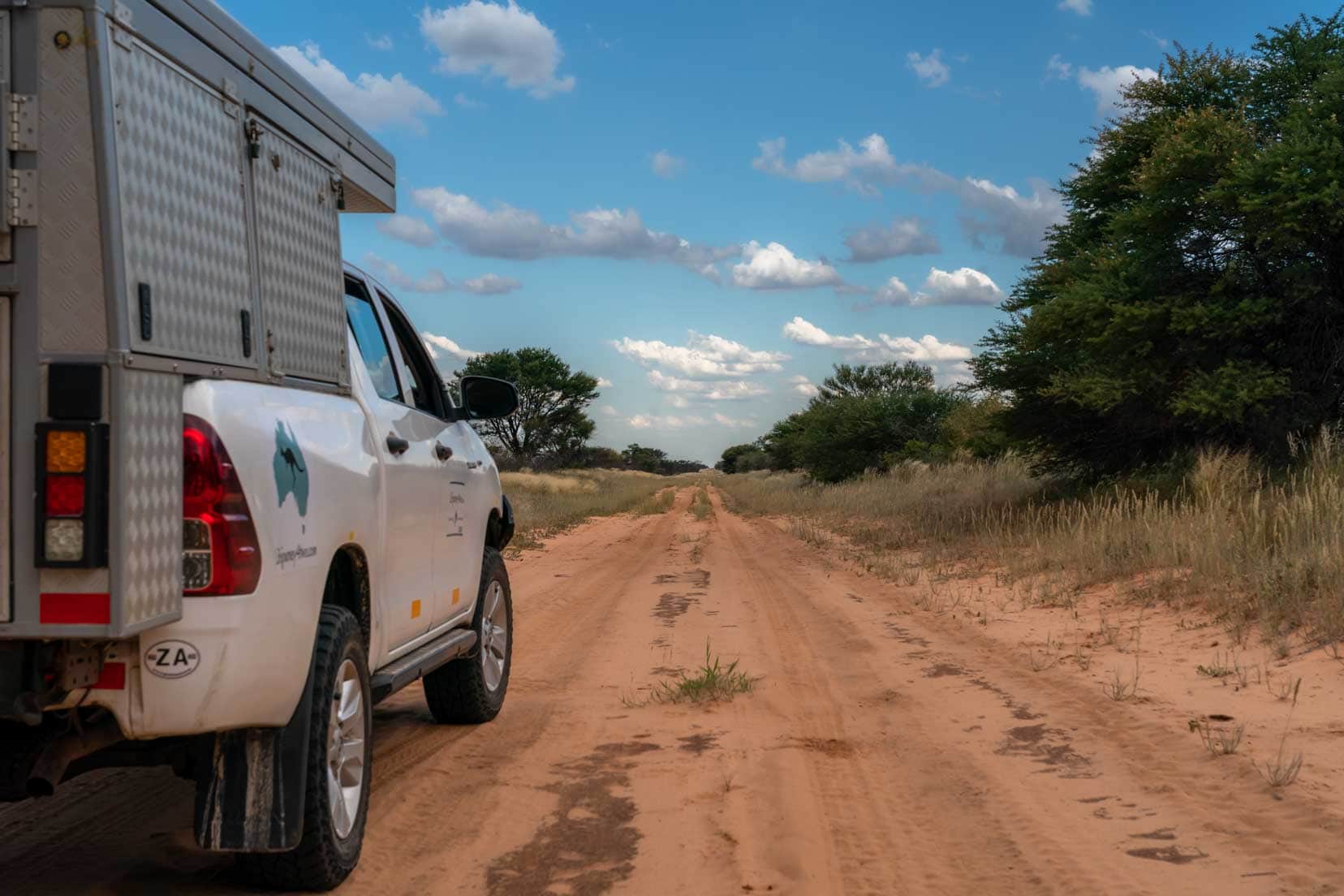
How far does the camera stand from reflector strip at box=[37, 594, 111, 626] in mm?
2834

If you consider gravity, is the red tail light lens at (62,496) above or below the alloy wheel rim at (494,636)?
above

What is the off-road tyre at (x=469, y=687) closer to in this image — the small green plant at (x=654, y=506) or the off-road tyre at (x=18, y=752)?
the off-road tyre at (x=18, y=752)

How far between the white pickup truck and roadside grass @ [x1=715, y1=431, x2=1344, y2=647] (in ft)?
19.6

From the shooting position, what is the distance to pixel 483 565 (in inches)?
258

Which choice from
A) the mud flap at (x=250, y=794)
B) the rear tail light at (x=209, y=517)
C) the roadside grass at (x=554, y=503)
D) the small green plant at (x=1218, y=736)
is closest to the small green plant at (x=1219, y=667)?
the small green plant at (x=1218, y=736)

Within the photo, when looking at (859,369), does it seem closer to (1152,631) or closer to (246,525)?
(1152,631)

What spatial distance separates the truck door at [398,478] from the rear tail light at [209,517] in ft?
4.19

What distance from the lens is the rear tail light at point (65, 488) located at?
111 inches

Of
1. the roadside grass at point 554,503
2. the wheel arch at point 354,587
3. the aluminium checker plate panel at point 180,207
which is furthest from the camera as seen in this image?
the roadside grass at point 554,503

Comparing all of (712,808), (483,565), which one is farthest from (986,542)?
(712,808)

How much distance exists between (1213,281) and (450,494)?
488 inches

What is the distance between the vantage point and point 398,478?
4805 millimetres

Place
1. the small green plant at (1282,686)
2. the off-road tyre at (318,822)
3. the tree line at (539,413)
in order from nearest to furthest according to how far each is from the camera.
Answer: the off-road tyre at (318,822), the small green plant at (1282,686), the tree line at (539,413)

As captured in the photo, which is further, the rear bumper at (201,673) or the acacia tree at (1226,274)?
the acacia tree at (1226,274)
